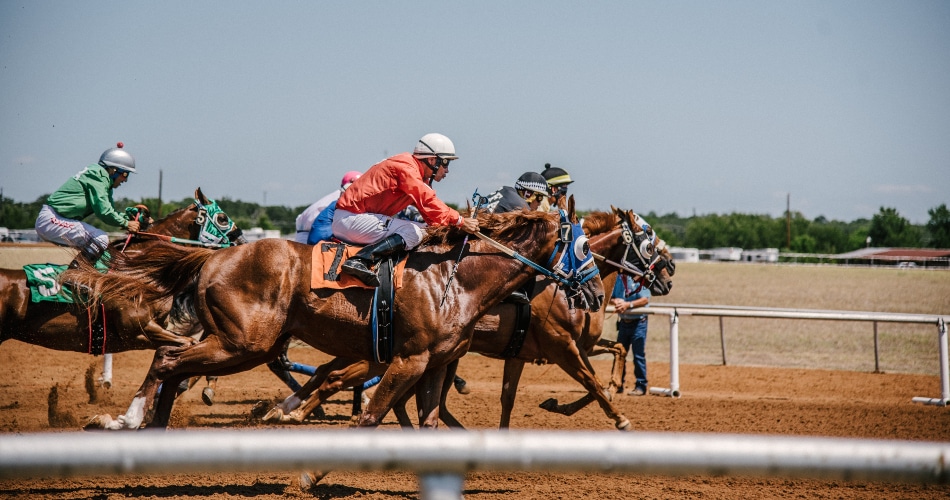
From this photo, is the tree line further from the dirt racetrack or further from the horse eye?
Result: the horse eye

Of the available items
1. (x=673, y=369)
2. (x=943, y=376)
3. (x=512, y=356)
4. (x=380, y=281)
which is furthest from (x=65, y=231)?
(x=943, y=376)

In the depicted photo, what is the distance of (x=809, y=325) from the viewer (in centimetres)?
2345

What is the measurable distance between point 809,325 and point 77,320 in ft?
66.5

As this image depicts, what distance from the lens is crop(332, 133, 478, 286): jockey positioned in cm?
598

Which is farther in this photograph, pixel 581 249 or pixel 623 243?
pixel 623 243

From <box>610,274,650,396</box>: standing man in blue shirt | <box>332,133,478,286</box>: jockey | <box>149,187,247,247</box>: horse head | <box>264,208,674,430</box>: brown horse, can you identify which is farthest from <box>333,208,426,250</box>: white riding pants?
<box>610,274,650,396</box>: standing man in blue shirt

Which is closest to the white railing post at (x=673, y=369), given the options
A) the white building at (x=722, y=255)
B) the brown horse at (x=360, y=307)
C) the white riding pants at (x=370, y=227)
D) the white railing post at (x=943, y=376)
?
the white railing post at (x=943, y=376)

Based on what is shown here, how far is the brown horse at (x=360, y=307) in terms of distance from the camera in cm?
581

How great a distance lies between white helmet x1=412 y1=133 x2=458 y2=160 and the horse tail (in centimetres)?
177

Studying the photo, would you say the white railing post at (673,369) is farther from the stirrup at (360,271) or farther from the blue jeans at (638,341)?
the stirrup at (360,271)

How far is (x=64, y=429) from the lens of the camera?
309 inches

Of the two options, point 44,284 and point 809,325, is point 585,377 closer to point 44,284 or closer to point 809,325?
point 44,284

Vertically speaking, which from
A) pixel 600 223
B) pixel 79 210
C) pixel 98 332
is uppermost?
pixel 79 210

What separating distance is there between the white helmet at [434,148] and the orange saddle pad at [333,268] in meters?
0.93
